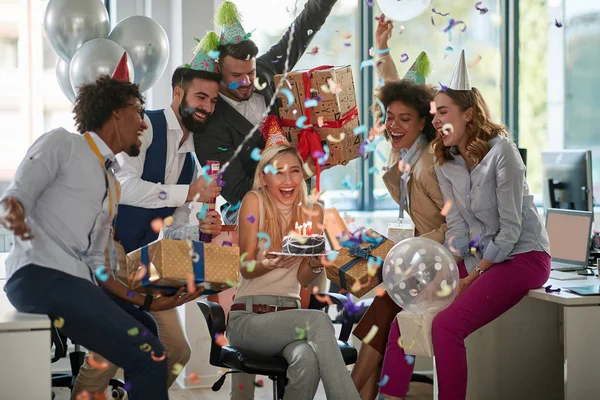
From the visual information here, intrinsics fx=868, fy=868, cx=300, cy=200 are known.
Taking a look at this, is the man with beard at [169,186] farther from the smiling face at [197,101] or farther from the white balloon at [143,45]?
the white balloon at [143,45]

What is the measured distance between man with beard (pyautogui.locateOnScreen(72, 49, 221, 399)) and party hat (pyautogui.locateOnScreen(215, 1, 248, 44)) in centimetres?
13

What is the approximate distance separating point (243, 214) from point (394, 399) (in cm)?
96

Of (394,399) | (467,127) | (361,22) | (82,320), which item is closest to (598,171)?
(361,22)

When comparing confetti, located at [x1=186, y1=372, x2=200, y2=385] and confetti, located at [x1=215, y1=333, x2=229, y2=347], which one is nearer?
confetti, located at [x1=215, y1=333, x2=229, y2=347]

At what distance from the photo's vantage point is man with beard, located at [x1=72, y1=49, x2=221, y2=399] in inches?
137

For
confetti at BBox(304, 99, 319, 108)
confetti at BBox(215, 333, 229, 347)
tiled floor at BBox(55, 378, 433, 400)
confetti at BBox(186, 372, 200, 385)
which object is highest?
confetti at BBox(304, 99, 319, 108)

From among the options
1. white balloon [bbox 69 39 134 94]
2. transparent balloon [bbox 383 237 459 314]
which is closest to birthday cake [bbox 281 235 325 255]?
transparent balloon [bbox 383 237 459 314]

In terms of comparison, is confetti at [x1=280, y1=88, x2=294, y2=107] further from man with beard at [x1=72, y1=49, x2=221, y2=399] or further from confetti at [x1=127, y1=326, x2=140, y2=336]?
confetti at [x1=127, y1=326, x2=140, y2=336]

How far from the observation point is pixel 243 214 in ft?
11.6

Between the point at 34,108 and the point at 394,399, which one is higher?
the point at 34,108

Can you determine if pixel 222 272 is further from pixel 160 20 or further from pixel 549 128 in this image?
pixel 549 128

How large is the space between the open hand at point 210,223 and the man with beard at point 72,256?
2.10 feet

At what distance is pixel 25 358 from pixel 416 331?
151 cm

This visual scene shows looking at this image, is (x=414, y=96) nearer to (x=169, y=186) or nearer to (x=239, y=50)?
(x=239, y=50)
